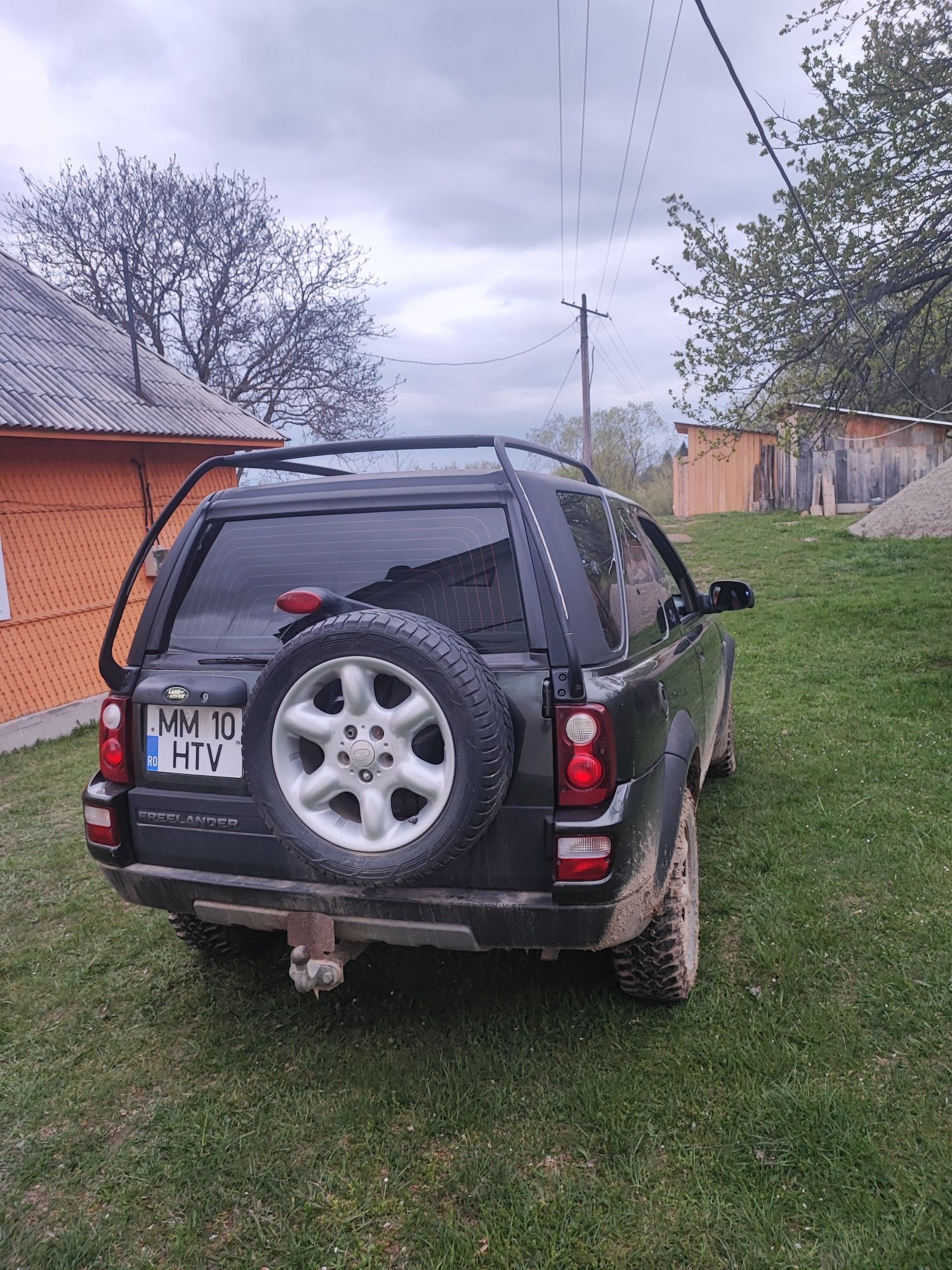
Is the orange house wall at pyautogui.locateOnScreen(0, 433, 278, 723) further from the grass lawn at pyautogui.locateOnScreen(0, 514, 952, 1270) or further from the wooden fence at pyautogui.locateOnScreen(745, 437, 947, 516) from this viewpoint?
the wooden fence at pyautogui.locateOnScreen(745, 437, 947, 516)

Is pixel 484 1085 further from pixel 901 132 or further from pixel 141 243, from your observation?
pixel 141 243

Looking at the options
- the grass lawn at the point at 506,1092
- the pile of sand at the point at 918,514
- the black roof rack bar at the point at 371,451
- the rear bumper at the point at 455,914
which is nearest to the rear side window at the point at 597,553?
the black roof rack bar at the point at 371,451

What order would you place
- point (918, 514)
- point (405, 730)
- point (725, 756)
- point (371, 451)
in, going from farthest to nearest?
point (918, 514) → point (725, 756) → point (371, 451) → point (405, 730)

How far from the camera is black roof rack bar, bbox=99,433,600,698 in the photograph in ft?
7.61

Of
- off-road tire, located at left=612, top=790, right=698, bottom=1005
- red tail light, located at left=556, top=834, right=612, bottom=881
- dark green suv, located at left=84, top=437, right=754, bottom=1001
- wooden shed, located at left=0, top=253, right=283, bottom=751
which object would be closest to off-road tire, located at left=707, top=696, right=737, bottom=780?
dark green suv, located at left=84, top=437, right=754, bottom=1001

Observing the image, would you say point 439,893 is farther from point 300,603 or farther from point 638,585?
point 638,585

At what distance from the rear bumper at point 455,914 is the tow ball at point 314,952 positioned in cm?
3

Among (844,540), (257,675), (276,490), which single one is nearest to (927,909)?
(257,675)

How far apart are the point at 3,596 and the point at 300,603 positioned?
6.21 meters

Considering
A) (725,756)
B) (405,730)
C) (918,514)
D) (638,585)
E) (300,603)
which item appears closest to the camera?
(405,730)

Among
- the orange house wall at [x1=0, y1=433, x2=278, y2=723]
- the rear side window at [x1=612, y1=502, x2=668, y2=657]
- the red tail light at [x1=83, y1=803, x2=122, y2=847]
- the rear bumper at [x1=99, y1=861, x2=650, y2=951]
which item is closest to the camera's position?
the rear bumper at [x1=99, y1=861, x2=650, y2=951]

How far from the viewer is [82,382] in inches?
357

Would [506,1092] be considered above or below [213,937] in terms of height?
below

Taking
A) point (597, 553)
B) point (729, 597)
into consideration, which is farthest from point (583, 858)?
point (729, 597)
